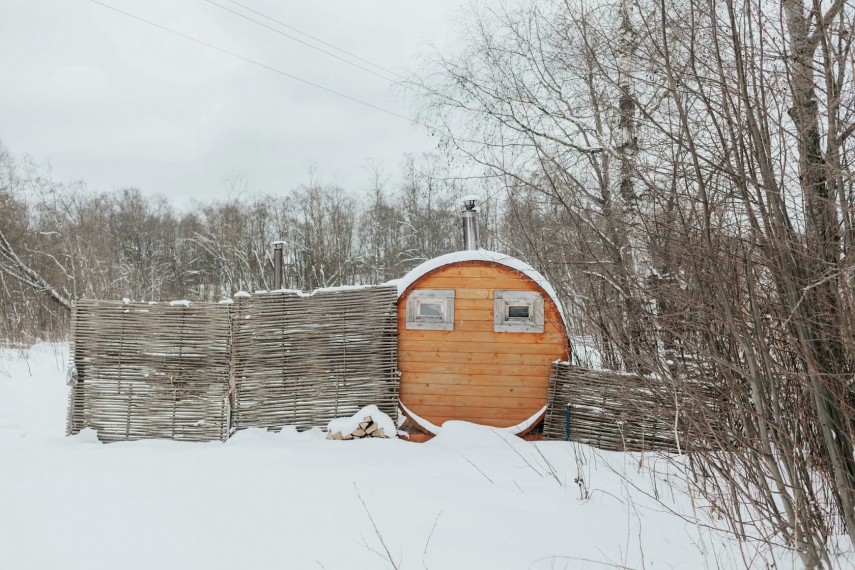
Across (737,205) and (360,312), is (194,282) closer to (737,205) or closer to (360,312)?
(360,312)

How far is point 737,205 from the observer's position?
227 cm

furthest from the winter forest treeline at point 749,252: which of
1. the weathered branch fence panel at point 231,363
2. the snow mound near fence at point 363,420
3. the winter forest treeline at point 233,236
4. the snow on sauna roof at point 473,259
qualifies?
the winter forest treeline at point 233,236

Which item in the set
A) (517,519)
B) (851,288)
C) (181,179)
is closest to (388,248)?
(517,519)

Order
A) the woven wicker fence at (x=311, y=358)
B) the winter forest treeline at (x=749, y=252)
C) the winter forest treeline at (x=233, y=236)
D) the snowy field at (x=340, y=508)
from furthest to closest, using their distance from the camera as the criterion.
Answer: the winter forest treeline at (x=233, y=236) → the woven wicker fence at (x=311, y=358) → the snowy field at (x=340, y=508) → the winter forest treeline at (x=749, y=252)

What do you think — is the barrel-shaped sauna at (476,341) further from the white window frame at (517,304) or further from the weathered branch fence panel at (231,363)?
the weathered branch fence panel at (231,363)

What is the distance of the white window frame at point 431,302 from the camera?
24.0 ft

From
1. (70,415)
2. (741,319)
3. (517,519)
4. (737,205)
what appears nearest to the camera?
(741,319)

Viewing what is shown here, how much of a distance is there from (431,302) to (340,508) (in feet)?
11.6

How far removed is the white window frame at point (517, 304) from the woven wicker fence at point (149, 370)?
147 inches

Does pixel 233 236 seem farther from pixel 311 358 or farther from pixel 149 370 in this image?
pixel 311 358

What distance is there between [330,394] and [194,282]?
34792 millimetres

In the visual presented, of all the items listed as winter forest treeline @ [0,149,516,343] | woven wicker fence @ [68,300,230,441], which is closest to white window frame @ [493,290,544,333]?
woven wicker fence @ [68,300,230,441]

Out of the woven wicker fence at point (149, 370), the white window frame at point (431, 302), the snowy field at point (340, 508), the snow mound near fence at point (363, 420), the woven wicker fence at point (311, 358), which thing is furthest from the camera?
the white window frame at point (431, 302)

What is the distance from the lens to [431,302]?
24.1 feet
